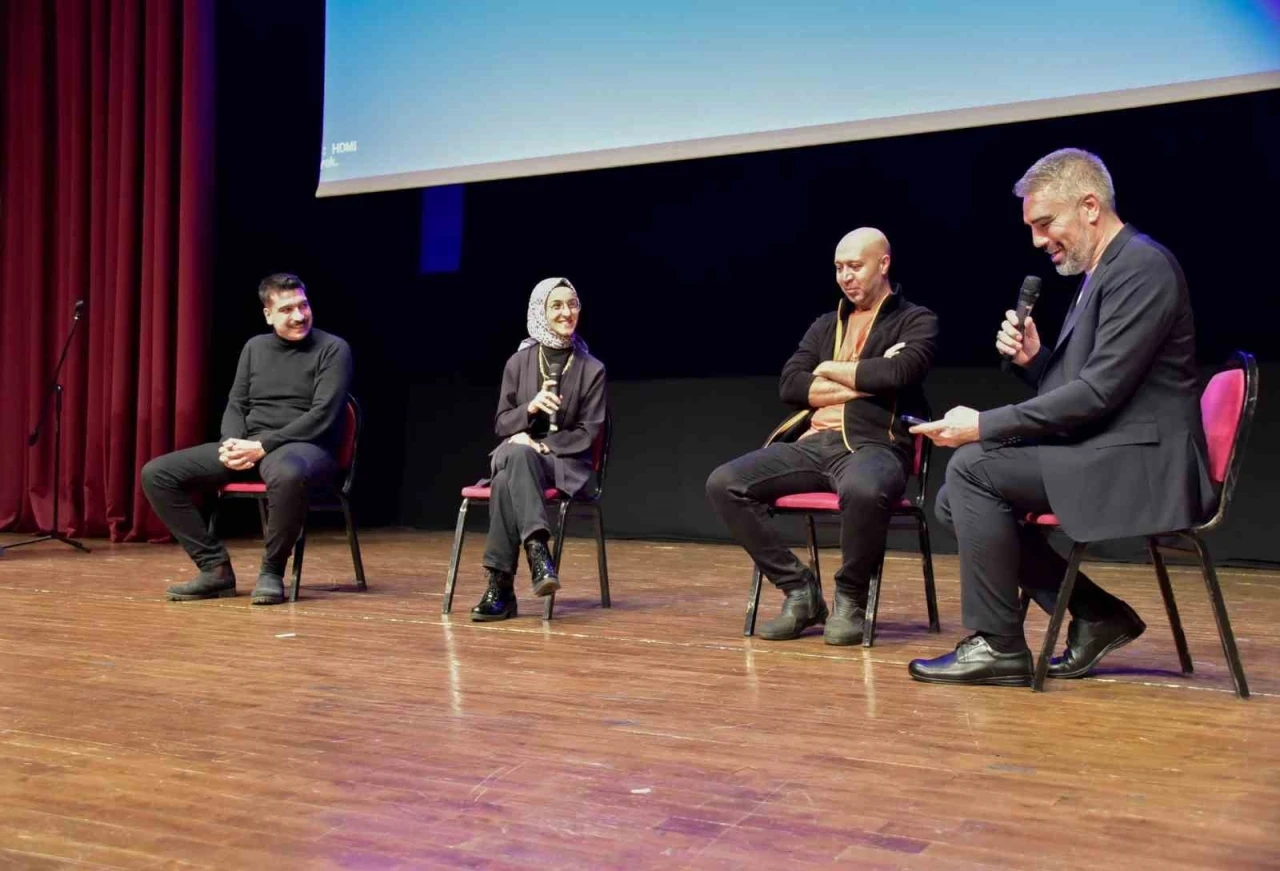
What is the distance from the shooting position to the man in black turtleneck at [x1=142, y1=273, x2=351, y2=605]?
4.29 metres

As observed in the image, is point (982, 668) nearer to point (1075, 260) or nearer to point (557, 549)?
point (1075, 260)

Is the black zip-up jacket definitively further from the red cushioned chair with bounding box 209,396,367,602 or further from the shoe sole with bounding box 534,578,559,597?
the red cushioned chair with bounding box 209,396,367,602

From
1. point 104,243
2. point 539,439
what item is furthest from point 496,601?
point 104,243

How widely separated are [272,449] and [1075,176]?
8.88 feet

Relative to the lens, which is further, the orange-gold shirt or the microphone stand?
the microphone stand

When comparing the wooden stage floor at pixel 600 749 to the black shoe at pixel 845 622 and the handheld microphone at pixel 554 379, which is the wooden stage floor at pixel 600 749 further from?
the handheld microphone at pixel 554 379

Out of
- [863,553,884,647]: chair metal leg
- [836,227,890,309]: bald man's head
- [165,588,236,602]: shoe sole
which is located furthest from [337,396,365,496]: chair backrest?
[863,553,884,647]: chair metal leg

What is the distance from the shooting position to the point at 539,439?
4.16m

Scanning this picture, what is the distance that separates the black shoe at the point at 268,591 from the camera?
4223 mm

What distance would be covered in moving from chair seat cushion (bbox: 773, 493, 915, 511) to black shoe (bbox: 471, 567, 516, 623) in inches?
35.1

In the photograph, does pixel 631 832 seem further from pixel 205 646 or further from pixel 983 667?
pixel 205 646

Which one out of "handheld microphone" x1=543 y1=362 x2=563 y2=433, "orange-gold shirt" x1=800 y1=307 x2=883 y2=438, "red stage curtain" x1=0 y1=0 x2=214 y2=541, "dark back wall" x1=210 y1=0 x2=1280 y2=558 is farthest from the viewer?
"red stage curtain" x1=0 y1=0 x2=214 y2=541

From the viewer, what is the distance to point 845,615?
11.3 feet

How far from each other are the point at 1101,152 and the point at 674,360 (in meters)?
2.21
